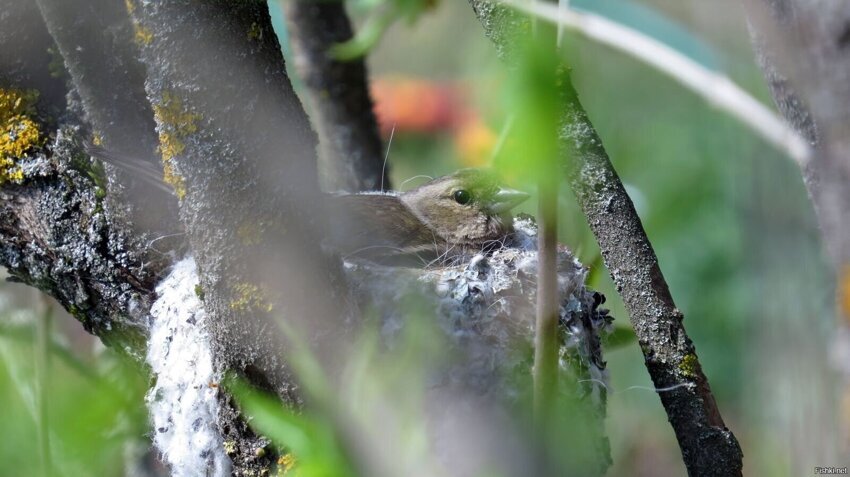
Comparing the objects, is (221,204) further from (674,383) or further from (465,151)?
(465,151)

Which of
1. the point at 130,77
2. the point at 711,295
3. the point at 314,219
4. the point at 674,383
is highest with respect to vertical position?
the point at 711,295

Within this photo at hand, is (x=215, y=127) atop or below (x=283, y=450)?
atop

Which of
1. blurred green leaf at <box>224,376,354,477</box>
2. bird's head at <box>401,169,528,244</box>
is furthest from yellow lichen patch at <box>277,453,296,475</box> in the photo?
bird's head at <box>401,169,528,244</box>

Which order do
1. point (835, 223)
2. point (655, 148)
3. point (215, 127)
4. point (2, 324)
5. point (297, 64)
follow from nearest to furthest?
point (835, 223) → point (215, 127) → point (2, 324) → point (297, 64) → point (655, 148)

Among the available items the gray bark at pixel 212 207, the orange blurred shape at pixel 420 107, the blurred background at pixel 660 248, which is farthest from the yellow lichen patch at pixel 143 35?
the orange blurred shape at pixel 420 107

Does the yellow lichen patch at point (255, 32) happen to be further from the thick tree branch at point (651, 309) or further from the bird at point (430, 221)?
the bird at point (430, 221)

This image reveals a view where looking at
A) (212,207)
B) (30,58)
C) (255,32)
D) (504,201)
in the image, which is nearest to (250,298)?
(212,207)

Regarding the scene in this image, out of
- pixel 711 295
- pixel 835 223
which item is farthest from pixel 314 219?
pixel 711 295
